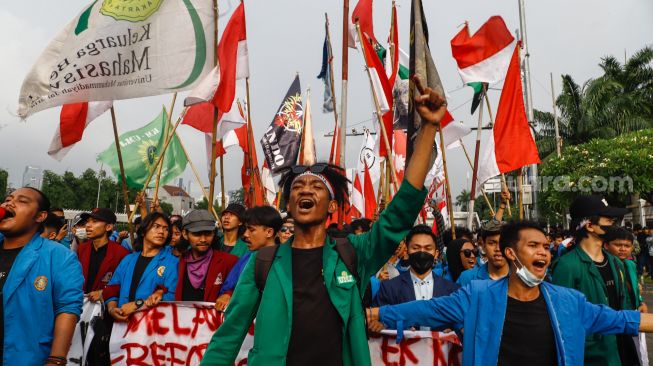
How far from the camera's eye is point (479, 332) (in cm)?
278

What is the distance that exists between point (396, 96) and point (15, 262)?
22.4 feet

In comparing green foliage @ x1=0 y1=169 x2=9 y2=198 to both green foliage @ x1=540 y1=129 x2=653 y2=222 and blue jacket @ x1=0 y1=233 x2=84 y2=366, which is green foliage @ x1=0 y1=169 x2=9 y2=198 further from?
blue jacket @ x1=0 y1=233 x2=84 y2=366

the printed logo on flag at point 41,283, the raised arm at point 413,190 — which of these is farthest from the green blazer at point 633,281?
the printed logo on flag at point 41,283

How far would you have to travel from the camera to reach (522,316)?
9.14 ft

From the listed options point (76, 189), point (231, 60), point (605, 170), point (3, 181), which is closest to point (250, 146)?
point (231, 60)

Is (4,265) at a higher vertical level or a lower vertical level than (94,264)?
higher

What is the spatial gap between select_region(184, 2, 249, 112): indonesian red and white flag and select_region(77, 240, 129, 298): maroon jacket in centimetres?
218

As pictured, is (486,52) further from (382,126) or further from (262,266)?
(262,266)

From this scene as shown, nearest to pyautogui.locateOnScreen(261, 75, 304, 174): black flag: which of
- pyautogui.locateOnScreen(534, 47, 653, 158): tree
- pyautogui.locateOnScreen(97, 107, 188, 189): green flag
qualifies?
pyautogui.locateOnScreen(97, 107, 188, 189): green flag

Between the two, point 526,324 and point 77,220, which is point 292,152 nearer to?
point 77,220

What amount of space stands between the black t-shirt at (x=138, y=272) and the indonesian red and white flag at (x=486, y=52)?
6053 mm

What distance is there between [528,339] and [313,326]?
127 centimetres

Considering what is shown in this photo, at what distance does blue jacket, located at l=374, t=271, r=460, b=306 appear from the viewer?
13.0 ft

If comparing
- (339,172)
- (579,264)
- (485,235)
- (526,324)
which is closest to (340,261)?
(339,172)
